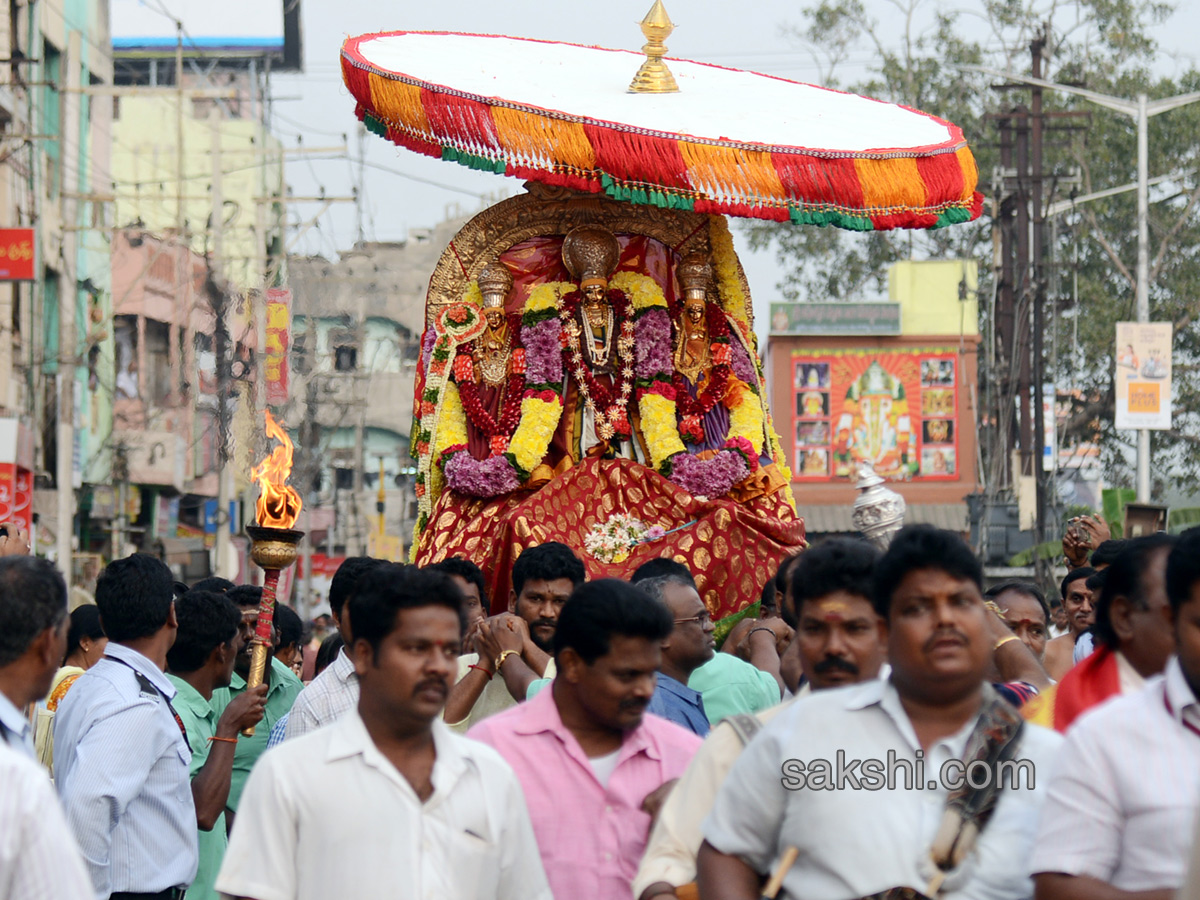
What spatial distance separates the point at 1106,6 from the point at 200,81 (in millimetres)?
26106

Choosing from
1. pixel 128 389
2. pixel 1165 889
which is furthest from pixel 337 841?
pixel 128 389

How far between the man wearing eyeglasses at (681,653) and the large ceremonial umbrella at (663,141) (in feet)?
14.6

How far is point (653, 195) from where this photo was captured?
9.57 metres

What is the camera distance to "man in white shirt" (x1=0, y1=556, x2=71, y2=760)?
3674mm

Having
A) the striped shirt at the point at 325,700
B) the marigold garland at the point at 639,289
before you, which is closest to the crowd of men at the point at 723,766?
the striped shirt at the point at 325,700

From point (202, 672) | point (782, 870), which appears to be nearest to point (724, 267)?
point (202, 672)

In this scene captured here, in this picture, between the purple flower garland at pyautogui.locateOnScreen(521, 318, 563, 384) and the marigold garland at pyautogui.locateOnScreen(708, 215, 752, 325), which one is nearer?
Answer: the purple flower garland at pyautogui.locateOnScreen(521, 318, 563, 384)

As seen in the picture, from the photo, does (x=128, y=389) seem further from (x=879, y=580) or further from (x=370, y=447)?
(x=879, y=580)

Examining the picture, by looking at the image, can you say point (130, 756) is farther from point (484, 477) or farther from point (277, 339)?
point (277, 339)

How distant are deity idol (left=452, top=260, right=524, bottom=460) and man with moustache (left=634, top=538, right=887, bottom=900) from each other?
22.2ft

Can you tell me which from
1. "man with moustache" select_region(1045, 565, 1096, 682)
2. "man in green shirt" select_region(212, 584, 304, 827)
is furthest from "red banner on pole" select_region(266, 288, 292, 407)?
"man with moustache" select_region(1045, 565, 1096, 682)

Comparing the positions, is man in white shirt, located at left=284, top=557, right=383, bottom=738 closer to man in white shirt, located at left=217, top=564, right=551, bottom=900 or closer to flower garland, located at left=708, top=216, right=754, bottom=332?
man in white shirt, located at left=217, top=564, right=551, bottom=900

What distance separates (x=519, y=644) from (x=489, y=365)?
210 inches

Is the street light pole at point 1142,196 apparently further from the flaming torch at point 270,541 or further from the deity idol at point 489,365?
the flaming torch at point 270,541
